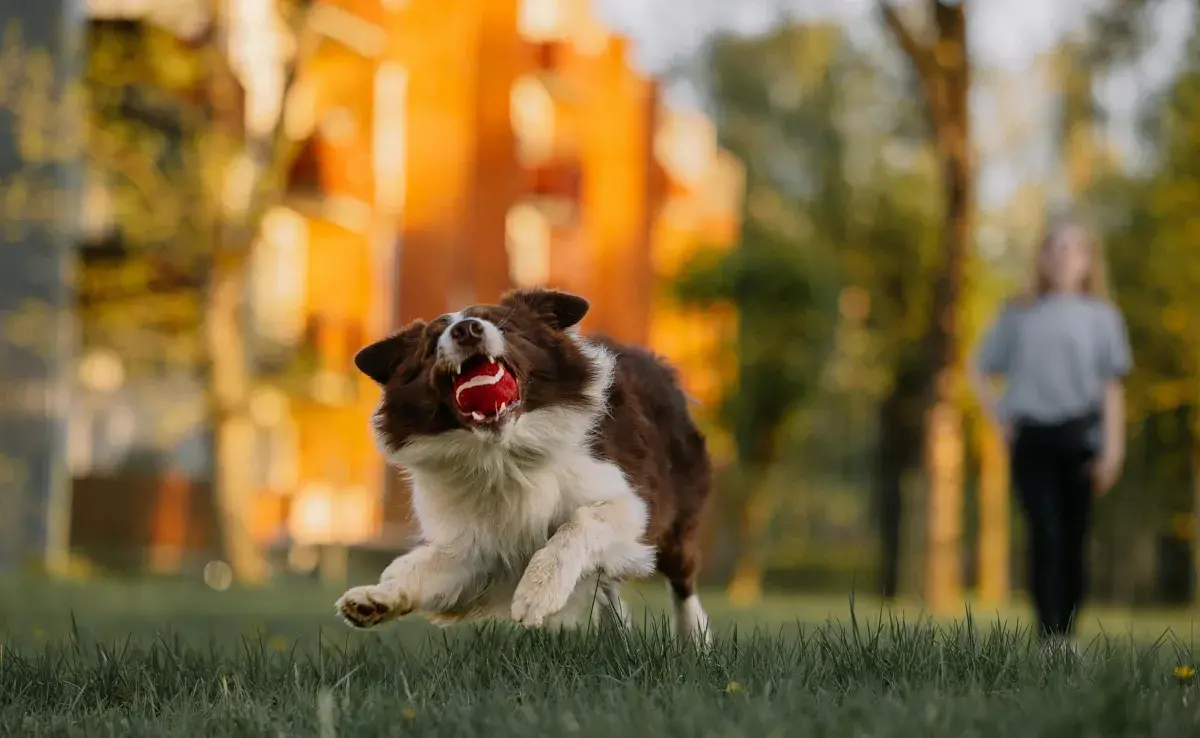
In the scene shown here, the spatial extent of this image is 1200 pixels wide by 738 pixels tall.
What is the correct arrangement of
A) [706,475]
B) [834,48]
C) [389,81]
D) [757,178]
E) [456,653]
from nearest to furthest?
[456,653]
[706,475]
[834,48]
[389,81]
[757,178]

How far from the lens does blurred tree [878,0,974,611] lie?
16.0 metres

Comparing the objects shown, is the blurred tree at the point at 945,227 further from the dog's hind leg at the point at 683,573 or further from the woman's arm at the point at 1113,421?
the dog's hind leg at the point at 683,573

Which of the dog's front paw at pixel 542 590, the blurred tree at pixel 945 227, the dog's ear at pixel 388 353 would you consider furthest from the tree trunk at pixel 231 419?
the dog's front paw at pixel 542 590

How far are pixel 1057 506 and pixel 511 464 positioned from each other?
4255mm

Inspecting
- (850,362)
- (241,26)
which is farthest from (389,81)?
(850,362)

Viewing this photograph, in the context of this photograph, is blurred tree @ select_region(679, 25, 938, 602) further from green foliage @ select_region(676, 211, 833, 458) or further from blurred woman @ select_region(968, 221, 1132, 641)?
blurred woman @ select_region(968, 221, 1132, 641)

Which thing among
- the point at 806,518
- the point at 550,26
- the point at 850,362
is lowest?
the point at 806,518

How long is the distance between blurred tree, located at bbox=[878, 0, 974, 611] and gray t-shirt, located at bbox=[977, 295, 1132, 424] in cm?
768

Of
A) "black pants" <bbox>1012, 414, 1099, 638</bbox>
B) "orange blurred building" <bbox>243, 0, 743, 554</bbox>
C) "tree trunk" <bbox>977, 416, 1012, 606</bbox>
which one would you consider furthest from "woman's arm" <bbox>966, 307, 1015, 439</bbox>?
"tree trunk" <bbox>977, 416, 1012, 606</bbox>

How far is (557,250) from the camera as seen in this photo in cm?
3506

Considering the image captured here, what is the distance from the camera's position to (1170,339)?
89.6ft

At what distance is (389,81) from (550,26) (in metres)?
8.30

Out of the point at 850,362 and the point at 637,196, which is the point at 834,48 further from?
the point at 637,196

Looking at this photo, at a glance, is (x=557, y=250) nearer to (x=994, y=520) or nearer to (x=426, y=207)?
(x=426, y=207)
